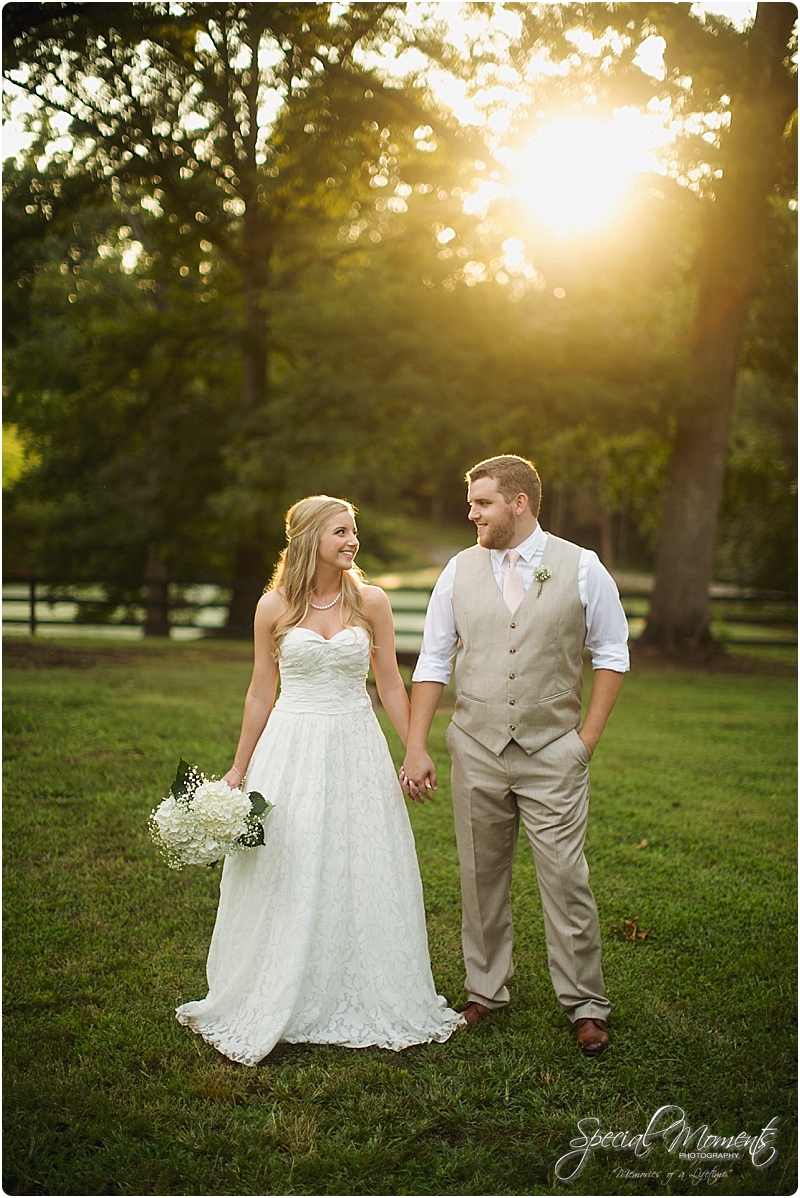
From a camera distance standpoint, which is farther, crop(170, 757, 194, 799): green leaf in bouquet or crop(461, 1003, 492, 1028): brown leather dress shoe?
crop(461, 1003, 492, 1028): brown leather dress shoe

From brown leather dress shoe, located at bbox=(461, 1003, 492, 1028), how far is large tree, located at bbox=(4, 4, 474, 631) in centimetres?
1059

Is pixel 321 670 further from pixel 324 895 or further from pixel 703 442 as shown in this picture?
pixel 703 442

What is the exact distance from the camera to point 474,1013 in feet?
13.0

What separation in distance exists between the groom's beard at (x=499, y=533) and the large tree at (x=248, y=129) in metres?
9.24

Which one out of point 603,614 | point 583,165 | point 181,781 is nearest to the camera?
point 181,781

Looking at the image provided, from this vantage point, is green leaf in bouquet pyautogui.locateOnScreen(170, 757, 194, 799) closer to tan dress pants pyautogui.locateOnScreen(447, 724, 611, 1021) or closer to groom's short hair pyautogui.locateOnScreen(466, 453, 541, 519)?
tan dress pants pyautogui.locateOnScreen(447, 724, 611, 1021)

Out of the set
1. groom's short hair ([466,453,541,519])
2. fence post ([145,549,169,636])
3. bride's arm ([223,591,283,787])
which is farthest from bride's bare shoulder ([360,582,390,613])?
fence post ([145,549,169,636])

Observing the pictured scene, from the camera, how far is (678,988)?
4.32 m

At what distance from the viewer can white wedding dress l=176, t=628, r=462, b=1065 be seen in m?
3.77

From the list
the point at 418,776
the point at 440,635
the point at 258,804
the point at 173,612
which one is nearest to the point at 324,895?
the point at 258,804

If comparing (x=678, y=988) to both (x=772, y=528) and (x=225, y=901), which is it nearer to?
(x=225, y=901)

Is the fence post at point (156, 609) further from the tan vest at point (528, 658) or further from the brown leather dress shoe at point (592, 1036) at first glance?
the brown leather dress shoe at point (592, 1036)

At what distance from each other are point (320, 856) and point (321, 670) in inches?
29.5
